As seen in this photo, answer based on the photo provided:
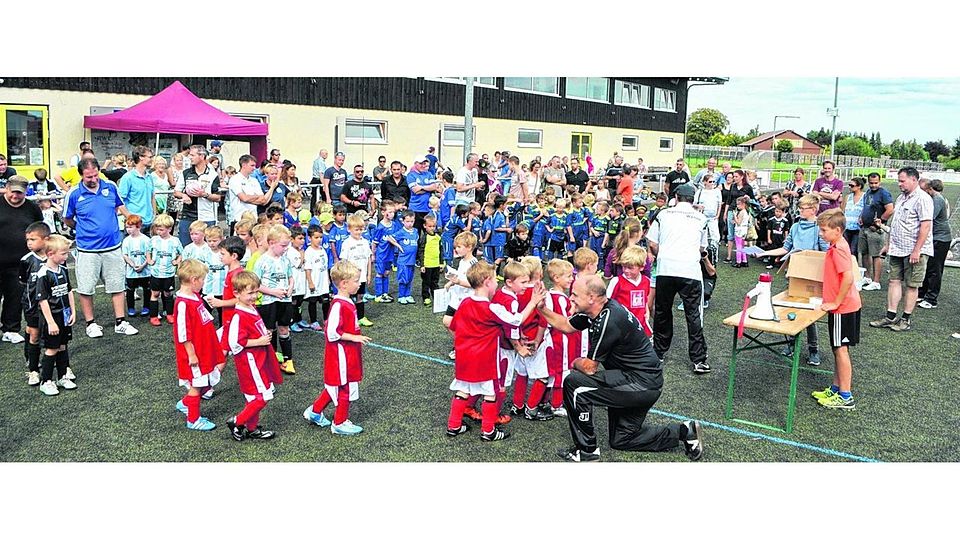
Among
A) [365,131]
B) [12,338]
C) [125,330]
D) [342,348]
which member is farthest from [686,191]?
[365,131]

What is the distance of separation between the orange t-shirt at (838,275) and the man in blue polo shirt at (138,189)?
7837mm

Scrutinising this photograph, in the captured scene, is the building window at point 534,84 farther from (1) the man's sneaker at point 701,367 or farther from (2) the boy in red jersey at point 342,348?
(2) the boy in red jersey at point 342,348

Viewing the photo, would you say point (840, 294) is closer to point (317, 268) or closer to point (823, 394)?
point (823, 394)

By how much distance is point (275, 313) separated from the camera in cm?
688

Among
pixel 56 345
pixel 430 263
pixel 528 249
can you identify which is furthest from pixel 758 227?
pixel 56 345

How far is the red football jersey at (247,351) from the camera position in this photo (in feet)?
16.8

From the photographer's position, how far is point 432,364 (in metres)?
7.31

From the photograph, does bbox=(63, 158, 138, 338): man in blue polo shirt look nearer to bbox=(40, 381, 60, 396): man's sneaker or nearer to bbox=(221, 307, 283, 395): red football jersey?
bbox=(40, 381, 60, 396): man's sneaker

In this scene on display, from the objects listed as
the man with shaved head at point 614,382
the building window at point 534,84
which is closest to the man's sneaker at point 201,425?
the man with shaved head at point 614,382

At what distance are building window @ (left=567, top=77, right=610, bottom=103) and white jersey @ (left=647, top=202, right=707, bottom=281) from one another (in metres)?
25.4

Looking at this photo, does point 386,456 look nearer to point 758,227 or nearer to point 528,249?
point 528,249

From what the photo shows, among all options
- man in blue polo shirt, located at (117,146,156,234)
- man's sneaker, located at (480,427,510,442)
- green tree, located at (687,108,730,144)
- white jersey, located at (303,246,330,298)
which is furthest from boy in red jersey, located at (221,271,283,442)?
green tree, located at (687,108,730,144)

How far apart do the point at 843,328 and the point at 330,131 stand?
18.6 metres

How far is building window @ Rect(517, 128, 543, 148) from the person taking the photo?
29.6 meters
